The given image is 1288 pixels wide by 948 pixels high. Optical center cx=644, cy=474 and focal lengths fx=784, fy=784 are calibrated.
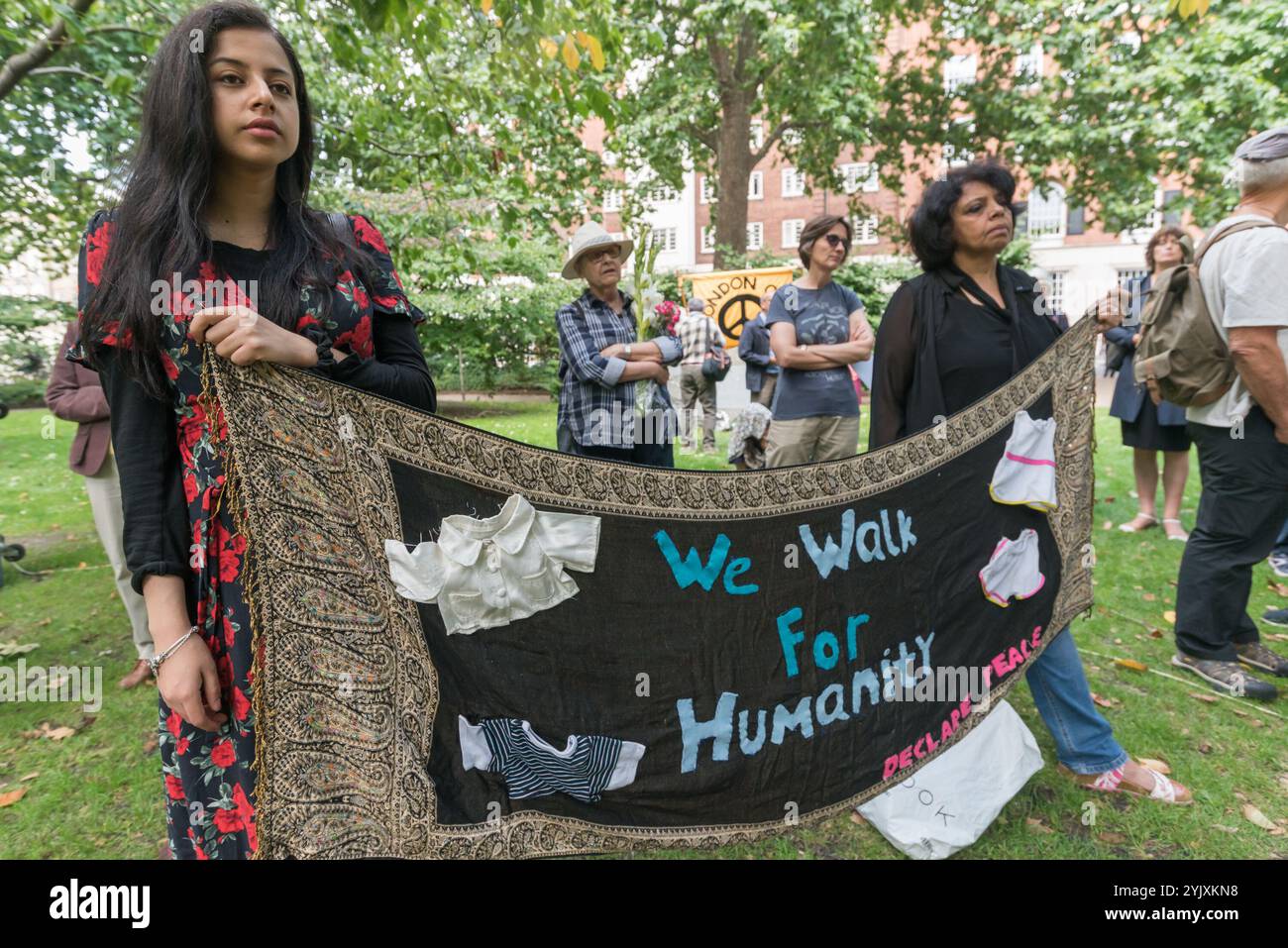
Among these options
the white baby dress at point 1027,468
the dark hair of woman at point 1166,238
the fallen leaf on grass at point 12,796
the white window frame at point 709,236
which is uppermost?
the white window frame at point 709,236

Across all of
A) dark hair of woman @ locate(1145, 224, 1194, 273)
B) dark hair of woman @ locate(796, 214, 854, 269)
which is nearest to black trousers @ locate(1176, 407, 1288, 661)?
dark hair of woman @ locate(796, 214, 854, 269)

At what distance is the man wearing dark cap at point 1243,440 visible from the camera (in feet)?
10.5

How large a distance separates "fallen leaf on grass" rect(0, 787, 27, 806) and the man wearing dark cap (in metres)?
5.25

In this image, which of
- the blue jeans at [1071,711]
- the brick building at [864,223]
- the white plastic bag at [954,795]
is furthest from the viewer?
the brick building at [864,223]

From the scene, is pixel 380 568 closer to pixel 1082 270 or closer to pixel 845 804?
pixel 845 804

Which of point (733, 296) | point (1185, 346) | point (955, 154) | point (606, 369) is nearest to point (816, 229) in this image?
point (606, 369)

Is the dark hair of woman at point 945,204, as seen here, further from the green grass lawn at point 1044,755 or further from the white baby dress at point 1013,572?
the green grass lawn at point 1044,755

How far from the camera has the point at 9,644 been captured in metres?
4.62

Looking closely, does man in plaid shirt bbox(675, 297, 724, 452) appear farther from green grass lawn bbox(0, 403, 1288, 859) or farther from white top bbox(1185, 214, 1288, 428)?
white top bbox(1185, 214, 1288, 428)

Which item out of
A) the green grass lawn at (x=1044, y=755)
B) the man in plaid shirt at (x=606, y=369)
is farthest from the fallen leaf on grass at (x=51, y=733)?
the man in plaid shirt at (x=606, y=369)

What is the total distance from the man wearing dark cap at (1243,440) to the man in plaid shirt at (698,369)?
603 cm

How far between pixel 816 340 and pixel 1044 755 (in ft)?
8.46

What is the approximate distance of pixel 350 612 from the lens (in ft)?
5.68

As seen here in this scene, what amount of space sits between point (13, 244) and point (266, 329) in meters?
9.19
